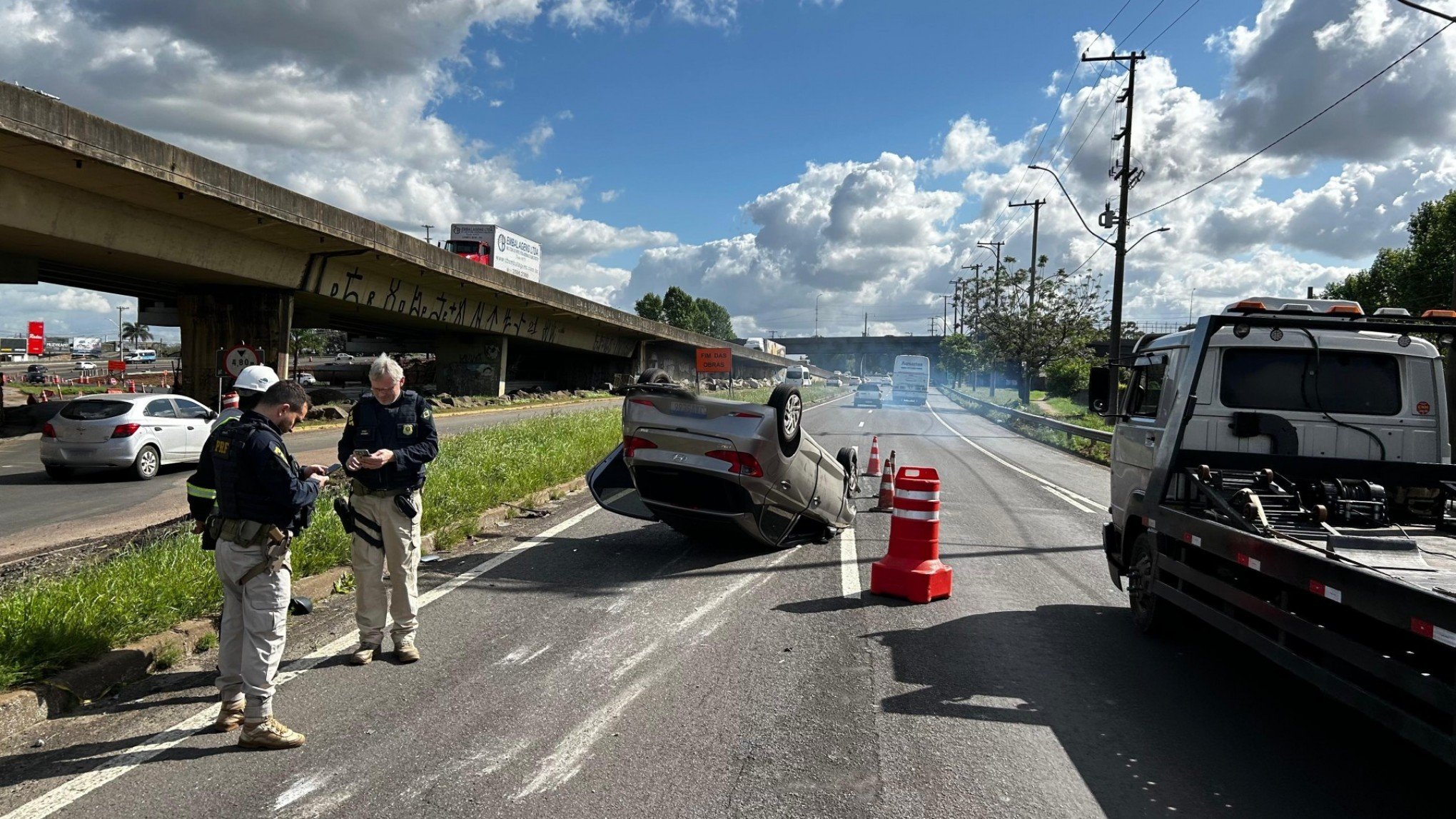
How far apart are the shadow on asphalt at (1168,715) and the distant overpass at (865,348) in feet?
355

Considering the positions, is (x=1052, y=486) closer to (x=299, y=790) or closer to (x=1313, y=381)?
(x=1313, y=381)

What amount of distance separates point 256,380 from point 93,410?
1289 centimetres

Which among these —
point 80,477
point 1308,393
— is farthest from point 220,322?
Result: point 1308,393

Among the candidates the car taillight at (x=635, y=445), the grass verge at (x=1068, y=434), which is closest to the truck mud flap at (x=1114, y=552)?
the car taillight at (x=635, y=445)

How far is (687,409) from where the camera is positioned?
7605 mm

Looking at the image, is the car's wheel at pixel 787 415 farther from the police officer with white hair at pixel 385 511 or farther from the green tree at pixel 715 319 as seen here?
the green tree at pixel 715 319

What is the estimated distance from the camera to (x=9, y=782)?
365 cm

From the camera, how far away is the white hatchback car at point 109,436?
46.6 ft

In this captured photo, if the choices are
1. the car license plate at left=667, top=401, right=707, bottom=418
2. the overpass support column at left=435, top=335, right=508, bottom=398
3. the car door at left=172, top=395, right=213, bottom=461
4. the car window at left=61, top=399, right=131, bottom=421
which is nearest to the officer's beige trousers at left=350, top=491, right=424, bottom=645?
the car license plate at left=667, top=401, right=707, bottom=418

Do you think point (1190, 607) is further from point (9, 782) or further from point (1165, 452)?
point (9, 782)

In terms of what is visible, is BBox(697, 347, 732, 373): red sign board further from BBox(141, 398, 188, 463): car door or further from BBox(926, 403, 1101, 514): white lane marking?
BBox(141, 398, 188, 463): car door

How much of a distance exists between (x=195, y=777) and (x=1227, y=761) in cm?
462

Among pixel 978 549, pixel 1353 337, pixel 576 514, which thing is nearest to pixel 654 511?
pixel 576 514

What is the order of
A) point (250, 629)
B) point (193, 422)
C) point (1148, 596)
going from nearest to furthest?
1. point (250, 629)
2. point (1148, 596)
3. point (193, 422)
